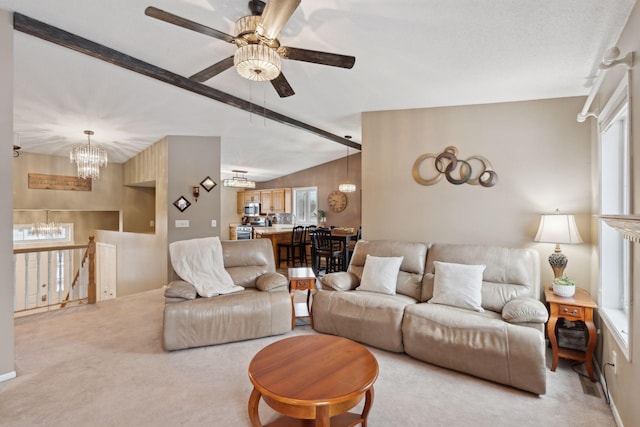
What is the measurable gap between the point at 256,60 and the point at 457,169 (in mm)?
2749

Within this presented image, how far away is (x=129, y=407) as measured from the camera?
6.77 ft

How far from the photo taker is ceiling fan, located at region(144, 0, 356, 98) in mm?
1680

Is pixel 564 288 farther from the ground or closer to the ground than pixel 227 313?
farther from the ground

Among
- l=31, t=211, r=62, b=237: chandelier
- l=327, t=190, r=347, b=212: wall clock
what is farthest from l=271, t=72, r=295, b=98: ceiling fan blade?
l=31, t=211, r=62, b=237: chandelier

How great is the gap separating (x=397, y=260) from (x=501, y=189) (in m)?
1.46

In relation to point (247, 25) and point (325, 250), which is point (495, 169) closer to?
point (247, 25)

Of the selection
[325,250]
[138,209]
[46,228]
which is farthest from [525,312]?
[46,228]

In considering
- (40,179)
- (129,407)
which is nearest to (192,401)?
(129,407)

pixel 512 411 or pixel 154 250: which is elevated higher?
pixel 154 250

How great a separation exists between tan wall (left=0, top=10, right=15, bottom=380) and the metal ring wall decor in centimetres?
395

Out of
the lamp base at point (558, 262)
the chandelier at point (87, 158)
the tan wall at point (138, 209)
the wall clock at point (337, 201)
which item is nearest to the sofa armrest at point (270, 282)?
the lamp base at point (558, 262)

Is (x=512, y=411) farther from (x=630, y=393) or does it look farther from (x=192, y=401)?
(x=192, y=401)

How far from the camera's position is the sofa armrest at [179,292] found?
2.99 metres

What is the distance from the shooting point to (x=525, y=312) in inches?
94.4
